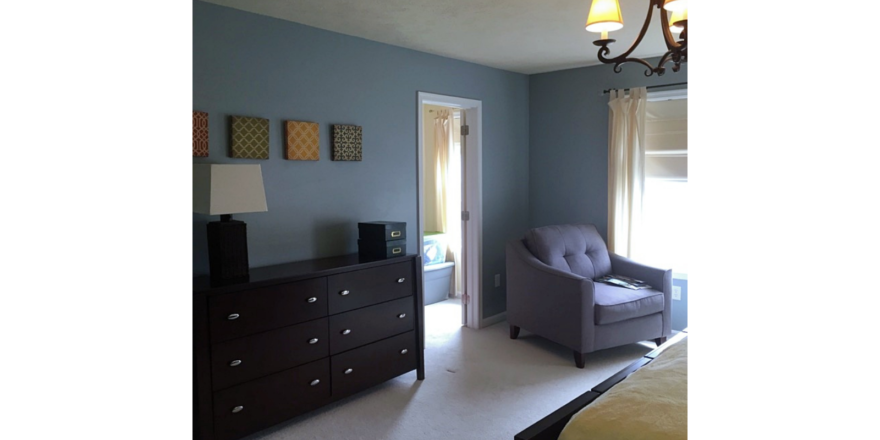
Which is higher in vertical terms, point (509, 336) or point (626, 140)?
point (626, 140)

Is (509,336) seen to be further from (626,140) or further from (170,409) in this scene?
(170,409)

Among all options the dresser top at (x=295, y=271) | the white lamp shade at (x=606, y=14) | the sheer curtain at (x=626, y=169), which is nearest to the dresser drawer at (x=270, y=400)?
the dresser top at (x=295, y=271)

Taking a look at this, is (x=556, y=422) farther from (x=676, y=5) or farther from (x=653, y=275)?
(x=653, y=275)

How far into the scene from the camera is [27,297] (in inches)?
12.5

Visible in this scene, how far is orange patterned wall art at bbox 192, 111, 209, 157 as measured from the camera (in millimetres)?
2879

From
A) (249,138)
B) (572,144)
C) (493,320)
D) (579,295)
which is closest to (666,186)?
(572,144)

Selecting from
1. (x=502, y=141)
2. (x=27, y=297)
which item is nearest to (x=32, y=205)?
(x=27, y=297)

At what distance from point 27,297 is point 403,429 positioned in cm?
293

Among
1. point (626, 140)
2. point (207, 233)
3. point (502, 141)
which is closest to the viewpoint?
point (207, 233)

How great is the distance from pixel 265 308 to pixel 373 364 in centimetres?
88

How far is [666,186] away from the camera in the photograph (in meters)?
4.60

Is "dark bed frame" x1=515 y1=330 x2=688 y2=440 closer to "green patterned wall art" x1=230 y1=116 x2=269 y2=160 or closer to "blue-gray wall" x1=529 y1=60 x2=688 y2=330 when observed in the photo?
"green patterned wall art" x1=230 y1=116 x2=269 y2=160

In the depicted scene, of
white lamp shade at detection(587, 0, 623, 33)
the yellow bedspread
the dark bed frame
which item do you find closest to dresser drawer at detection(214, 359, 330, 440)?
the dark bed frame

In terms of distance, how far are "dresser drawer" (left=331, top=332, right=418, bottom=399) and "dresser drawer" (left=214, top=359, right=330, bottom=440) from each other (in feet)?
0.31
